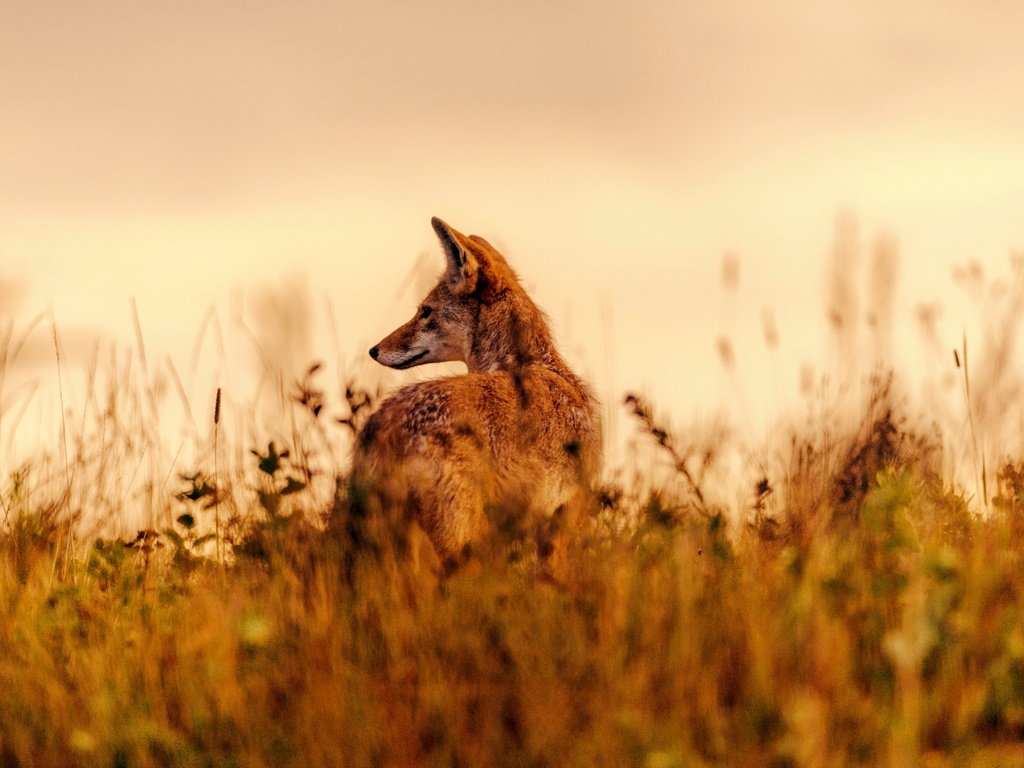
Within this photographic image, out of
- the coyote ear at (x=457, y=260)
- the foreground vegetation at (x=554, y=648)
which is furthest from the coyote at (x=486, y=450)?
the foreground vegetation at (x=554, y=648)

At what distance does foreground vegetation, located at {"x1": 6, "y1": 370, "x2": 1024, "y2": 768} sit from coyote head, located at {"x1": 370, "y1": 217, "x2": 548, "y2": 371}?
1.52 m

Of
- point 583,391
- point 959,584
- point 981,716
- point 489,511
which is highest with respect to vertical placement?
point 583,391

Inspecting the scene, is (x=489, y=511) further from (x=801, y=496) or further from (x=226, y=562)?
(x=801, y=496)

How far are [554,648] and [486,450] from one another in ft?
5.17

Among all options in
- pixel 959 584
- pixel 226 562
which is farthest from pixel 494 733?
pixel 226 562

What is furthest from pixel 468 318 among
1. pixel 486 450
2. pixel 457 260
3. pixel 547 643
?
pixel 547 643

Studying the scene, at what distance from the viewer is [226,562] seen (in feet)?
18.2

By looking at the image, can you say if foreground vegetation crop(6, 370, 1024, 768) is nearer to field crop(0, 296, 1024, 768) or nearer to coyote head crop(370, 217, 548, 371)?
field crop(0, 296, 1024, 768)

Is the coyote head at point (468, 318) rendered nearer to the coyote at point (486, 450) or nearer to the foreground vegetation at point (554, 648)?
the coyote at point (486, 450)

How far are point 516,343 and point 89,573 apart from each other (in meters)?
2.39

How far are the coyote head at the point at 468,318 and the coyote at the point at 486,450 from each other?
0.31 feet

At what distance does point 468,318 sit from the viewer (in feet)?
22.8

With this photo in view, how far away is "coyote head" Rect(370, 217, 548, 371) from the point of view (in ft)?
21.8

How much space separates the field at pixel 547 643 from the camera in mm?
3289
